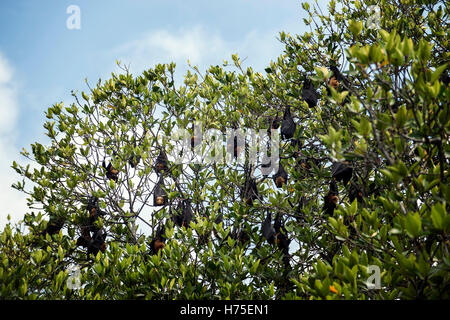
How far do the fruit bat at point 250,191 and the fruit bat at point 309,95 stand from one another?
5.67 ft

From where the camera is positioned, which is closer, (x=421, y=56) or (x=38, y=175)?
(x=421, y=56)

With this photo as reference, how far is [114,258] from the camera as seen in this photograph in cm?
489

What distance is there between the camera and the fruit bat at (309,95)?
6062mm

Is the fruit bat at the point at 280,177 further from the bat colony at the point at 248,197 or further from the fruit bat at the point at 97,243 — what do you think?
the fruit bat at the point at 97,243

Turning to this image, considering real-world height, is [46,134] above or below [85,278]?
above

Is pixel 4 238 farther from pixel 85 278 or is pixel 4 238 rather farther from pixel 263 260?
pixel 263 260

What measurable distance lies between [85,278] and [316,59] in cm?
588

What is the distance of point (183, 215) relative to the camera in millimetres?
6207

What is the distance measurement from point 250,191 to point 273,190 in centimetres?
110

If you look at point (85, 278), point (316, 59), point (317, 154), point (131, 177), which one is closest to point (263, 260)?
point (317, 154)

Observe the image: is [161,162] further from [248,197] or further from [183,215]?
[248,197]

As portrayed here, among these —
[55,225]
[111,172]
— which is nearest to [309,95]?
[111,172]
